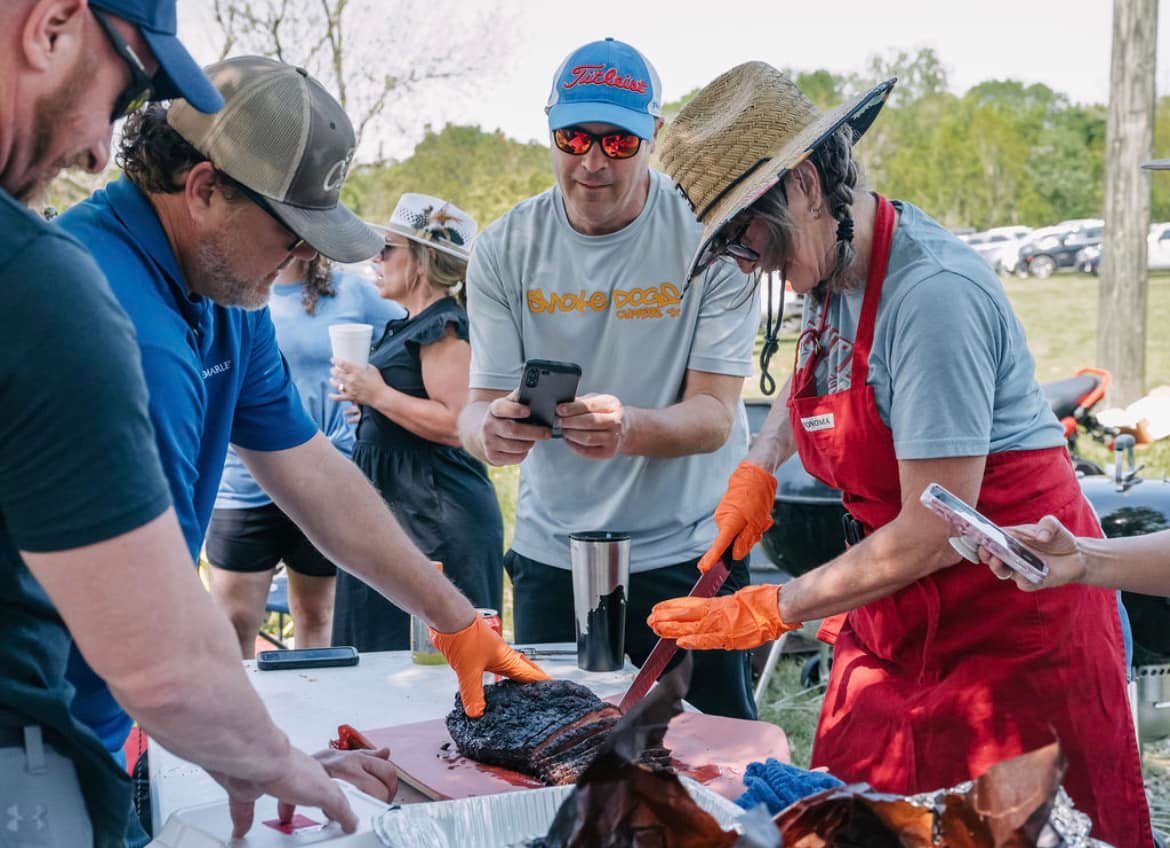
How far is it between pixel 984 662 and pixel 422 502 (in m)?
2.39

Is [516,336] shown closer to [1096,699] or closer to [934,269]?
[934,269]

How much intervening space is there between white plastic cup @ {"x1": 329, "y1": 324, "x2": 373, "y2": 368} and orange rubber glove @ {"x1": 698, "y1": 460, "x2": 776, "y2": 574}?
1813 mm

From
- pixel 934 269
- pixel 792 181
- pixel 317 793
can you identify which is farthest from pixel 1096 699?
pixel 317 793

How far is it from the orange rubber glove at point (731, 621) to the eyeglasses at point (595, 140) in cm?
133

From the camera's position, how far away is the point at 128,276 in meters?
1.82

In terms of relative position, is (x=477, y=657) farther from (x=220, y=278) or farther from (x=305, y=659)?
(x=220, y=278)

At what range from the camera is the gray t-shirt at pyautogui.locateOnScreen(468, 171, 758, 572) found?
124 inches

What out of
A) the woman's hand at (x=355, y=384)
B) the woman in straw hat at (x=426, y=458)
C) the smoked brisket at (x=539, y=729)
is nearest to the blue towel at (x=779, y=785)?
the smoked brisket at (x=539, y=729)

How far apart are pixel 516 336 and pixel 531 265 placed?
0.20m

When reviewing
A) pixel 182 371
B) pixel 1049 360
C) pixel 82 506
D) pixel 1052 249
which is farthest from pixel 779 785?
pixel 1052 249

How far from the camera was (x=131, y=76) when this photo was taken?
4.30 feet

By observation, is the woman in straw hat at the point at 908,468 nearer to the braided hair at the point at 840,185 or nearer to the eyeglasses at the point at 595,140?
the braided hair at the point at 840,185

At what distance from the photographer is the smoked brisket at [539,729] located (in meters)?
2.00

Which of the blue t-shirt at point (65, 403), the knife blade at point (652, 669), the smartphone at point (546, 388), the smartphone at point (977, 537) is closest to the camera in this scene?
the blue t-shirt at point (65, 403)
